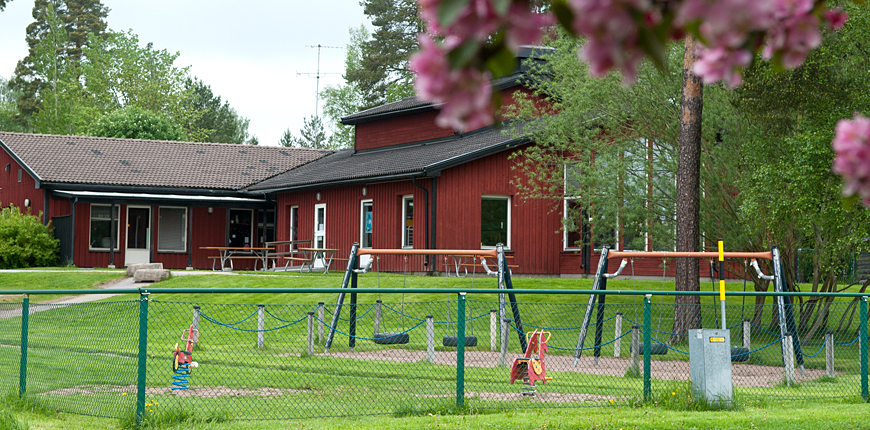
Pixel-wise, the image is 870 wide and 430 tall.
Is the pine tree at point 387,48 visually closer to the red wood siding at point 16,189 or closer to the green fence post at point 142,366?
the red wood siding at point 16,189

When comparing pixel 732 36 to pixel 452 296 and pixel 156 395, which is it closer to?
pixel 156 395

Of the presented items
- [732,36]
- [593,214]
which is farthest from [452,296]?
[732,36]

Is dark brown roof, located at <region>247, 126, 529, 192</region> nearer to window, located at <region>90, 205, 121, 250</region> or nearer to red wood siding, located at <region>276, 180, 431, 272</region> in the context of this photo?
red wood siding, located at <region>276, 180, 431, 272</region>

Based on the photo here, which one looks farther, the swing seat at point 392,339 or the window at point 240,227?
the window at point 240,227

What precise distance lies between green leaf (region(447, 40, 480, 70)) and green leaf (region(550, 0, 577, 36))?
0.50 ft

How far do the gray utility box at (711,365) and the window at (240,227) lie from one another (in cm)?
2710

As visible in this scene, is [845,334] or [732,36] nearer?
[732,36]

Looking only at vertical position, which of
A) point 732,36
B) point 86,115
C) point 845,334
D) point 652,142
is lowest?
point 845,334

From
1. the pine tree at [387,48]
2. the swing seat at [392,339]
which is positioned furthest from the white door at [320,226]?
the pine tree at [387,48]

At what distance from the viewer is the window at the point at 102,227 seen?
31.8 m

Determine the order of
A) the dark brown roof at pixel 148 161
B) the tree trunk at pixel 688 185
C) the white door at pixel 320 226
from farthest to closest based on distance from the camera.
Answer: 1. the dark brown roof at pixel 148 161
2. the white door at pixel 320 226
3. the tree trunk at pixel 688 185

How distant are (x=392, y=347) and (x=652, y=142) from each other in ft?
29.3

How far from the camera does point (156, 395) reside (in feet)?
30.5

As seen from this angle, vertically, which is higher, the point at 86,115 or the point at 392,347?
the point at 86,115
